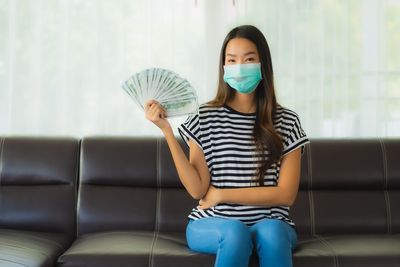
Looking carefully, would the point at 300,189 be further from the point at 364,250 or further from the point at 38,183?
the point at 38,183

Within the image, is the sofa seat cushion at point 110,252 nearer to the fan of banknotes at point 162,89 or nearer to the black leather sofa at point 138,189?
the black leather sofa at point 138,189

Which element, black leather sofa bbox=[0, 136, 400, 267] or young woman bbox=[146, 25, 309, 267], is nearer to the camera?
young woman bbox=[146, 25, 309, 267]

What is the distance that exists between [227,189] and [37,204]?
0.96 meters

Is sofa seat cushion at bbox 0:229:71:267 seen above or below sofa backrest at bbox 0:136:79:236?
below

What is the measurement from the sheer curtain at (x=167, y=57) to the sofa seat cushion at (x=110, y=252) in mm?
848

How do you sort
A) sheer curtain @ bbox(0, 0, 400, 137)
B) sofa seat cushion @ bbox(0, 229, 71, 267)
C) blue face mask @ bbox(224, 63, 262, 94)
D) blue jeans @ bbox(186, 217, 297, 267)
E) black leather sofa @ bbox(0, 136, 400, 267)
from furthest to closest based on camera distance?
sheer curtain @ bbox(0, 0, 400, 137)
black leather sofa @ bbox(0, 136, 400, 267)
blue face mask @ bbox(224, 63, 262, 94)
sofa seat cushion @ bbox(0, 229, 71, 267)
blue jeans @ bbox(186, 217, 297, 267)

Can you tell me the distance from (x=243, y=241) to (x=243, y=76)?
0.61m

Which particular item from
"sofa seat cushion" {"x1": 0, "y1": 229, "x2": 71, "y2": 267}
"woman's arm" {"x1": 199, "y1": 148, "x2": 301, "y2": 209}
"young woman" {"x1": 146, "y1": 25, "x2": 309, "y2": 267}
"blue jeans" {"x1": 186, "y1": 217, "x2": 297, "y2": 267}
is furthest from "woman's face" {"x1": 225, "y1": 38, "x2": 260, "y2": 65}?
"sofa seat cushion" {"x1": 0, "y1": 229, "x2": 71, "y2": 267}

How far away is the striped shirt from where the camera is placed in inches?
83.6

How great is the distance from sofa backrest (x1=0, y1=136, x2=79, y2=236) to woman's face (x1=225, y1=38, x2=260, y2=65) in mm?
957

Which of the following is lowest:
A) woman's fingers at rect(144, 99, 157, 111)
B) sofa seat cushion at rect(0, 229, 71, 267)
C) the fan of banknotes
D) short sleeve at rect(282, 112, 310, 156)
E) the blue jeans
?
sofa seat cushion at rect(0, 229, 71, 267)

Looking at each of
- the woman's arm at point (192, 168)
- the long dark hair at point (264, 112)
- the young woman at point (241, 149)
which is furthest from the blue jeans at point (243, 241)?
the long dark hair at point (264, 112)

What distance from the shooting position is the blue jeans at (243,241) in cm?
185

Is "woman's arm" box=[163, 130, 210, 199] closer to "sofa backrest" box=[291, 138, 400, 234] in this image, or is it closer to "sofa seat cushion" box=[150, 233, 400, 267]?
"sofa seat cushion" box=[150, 233, 400, 267]
